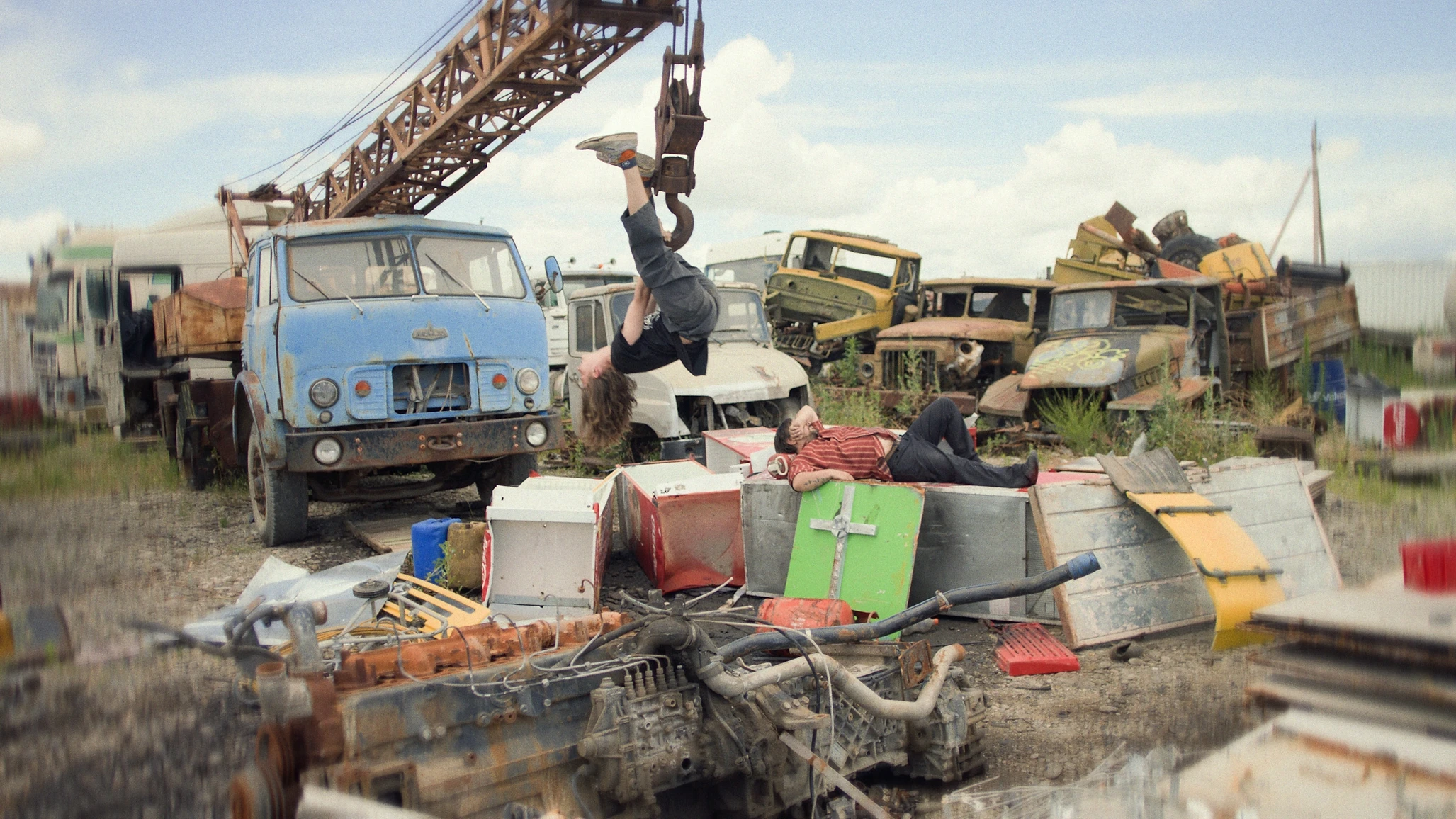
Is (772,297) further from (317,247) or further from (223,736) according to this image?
(223,736)

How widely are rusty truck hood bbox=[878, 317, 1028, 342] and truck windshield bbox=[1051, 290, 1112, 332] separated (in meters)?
1.43

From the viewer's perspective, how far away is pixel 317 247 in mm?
7238

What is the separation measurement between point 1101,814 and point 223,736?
2160 mm

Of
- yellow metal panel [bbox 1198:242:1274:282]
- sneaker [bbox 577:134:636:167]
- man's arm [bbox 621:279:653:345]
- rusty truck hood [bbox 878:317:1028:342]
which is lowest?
man's arm [bbox 621:279:653:345]

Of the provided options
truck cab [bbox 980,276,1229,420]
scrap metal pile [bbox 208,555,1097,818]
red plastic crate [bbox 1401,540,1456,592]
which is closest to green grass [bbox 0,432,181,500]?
scrap metal pile [bbox 208,555,1097,818]

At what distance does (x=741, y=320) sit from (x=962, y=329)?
373cm

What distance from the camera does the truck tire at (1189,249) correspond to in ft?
45.7

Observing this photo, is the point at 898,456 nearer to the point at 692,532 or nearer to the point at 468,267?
the point at 692,532

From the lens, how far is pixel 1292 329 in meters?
10.9

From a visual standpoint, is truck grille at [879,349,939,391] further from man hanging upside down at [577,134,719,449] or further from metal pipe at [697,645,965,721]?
metal pipe at [697,645,965,721]

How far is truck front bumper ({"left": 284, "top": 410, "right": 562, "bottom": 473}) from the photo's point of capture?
672 centimetres

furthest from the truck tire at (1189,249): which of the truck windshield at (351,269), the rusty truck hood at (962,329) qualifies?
the truck windshield at (351,269)

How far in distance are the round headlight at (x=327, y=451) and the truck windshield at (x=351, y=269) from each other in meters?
1.10

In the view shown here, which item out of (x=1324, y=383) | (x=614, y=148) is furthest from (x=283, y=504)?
(x=1324, y=383)
